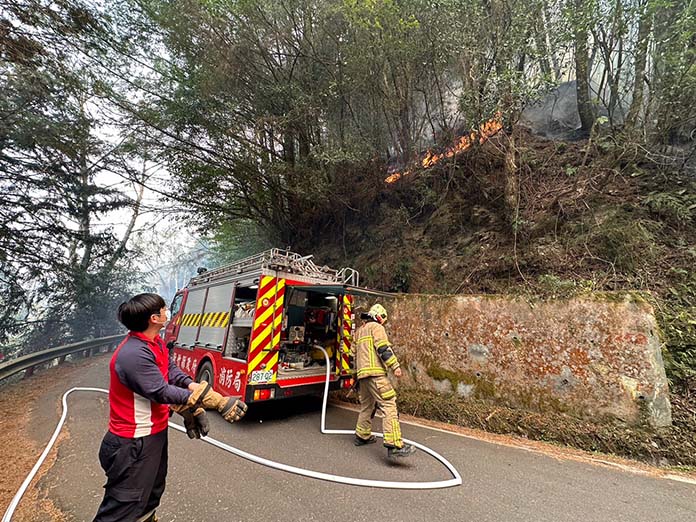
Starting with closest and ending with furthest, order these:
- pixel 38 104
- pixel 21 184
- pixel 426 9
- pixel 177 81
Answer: pixel 426 9 → pixel 177 81 → pixel 38 104 → pixel 21 184

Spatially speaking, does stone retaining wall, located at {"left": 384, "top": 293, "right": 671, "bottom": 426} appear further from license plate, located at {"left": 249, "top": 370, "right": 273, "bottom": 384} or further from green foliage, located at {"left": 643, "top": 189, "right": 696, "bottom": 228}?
license plate, located at {"left": 249, "top": 370, "right": 273, "bottom": 384}

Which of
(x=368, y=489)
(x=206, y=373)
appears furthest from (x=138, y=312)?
(x=206, y=373)

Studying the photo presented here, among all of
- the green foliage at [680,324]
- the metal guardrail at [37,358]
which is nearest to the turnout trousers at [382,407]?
the green foliage at [680,324]

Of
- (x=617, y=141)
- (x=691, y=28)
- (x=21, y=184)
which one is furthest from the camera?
(x=21, y=184)

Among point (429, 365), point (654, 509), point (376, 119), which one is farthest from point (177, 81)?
point (654, 509)

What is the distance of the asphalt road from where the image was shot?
7.64ft

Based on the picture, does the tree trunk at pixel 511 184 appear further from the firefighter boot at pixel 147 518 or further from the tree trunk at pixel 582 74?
the firefighter boot at pixel 147 518

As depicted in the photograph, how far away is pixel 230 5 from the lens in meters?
5.88

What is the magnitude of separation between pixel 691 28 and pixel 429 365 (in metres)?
6.76

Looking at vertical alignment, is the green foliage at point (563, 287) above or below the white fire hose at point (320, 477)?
above

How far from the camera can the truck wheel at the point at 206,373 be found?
5.07 metres

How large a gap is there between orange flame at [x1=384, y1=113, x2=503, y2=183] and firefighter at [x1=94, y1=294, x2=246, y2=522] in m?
6.45

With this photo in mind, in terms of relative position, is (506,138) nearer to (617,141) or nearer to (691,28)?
(617,141)

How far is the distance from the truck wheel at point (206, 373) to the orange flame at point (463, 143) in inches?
264
